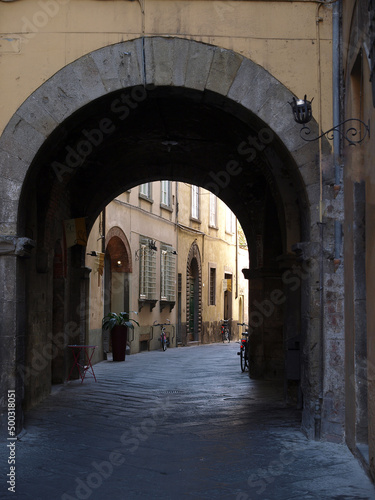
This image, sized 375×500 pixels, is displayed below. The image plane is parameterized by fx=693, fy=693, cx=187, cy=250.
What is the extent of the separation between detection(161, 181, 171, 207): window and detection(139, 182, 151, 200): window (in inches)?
63.6

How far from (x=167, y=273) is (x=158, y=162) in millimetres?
9850

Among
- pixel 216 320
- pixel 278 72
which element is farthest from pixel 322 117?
pixel 216 320

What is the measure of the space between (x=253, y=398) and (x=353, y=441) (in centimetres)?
376

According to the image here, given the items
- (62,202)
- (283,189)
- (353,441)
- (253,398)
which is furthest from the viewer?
(62,202)

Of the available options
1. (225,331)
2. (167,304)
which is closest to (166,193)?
(167,304)

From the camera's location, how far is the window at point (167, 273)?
2231 cm

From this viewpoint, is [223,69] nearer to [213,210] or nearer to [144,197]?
[144,197]

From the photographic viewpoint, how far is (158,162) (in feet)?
43.6

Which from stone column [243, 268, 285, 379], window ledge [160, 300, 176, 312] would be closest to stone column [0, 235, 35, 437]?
stone column [243, 268, 285, 379]

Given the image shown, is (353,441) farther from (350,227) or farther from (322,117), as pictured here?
(322,117)

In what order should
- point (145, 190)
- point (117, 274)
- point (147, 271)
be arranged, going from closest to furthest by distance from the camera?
1. point (117, 274)
2. point (147, 271)
3. point (145, 190)

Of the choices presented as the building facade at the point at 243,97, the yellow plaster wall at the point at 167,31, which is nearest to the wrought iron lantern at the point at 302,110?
the building facade at the point at 243,97

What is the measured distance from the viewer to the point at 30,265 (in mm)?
9164

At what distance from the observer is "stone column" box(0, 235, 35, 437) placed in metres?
6.85
